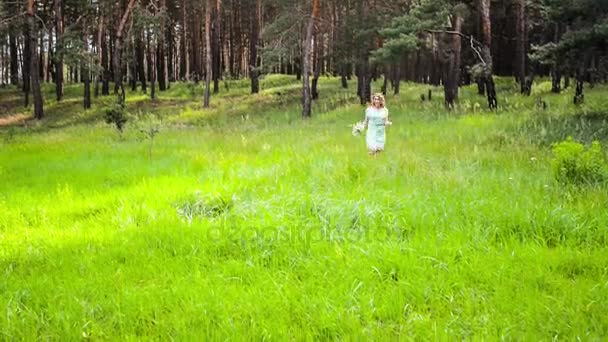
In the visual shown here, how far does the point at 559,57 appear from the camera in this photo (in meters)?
14.0

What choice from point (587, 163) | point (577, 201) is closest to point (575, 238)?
point (577, 201)

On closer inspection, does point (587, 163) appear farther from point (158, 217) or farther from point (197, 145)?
point (197, 145)

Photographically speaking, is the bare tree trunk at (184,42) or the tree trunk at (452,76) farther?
the bare tree trunk at (184,42)

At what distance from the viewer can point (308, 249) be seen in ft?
17.7

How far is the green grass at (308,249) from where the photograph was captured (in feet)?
12.9

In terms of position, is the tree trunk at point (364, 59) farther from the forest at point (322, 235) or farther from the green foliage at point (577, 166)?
the green foliage at point (577, 166)

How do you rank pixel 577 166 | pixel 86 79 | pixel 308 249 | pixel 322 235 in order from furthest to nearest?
pixel 86 79, pixel 577 166, pixel 322 235, pixel 308 249

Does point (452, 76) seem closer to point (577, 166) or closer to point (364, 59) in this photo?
point (364, 59)

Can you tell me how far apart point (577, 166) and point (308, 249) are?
437cm

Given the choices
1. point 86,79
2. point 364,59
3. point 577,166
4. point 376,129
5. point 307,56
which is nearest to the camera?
point 577,166

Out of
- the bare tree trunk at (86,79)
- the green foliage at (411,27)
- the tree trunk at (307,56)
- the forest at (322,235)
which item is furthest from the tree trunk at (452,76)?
the bare tree trunk at (86,79)

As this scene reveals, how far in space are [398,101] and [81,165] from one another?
18.5 m

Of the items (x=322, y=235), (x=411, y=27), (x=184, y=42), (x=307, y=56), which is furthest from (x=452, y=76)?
(x=184, y=42)

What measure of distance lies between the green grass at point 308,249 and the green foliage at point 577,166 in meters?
0.19
